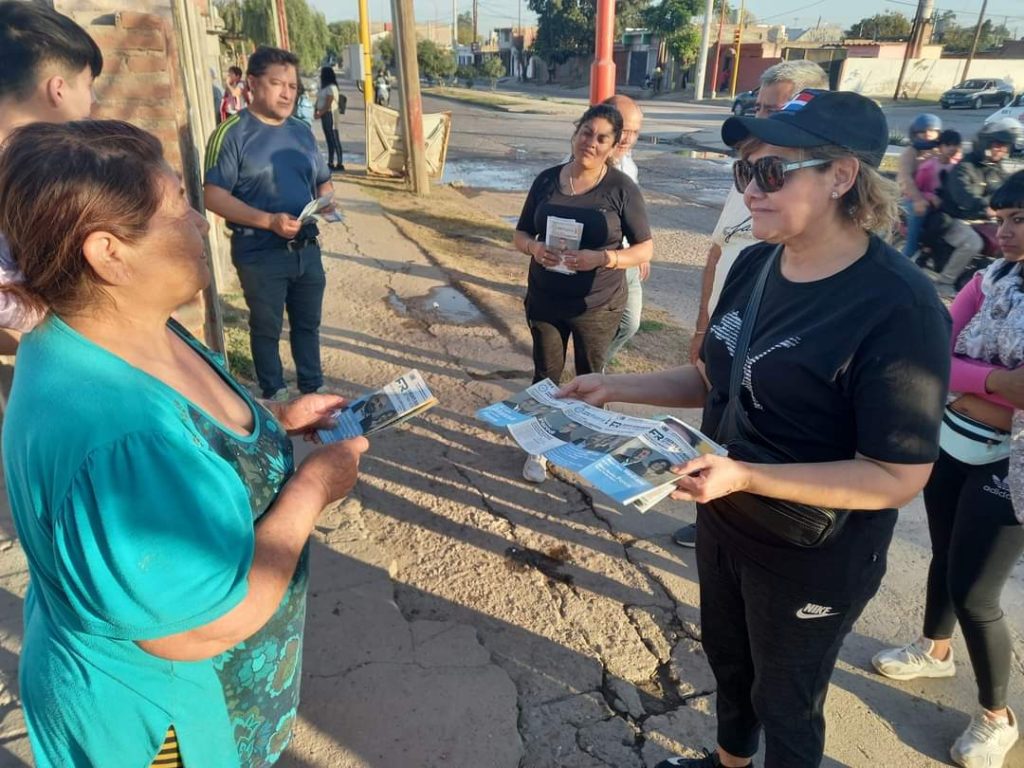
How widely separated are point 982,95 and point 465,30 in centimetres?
8021

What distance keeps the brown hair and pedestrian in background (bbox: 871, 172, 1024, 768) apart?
91.4 inches

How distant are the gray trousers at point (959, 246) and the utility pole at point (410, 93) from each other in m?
7.83

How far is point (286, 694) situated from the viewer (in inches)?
62.5

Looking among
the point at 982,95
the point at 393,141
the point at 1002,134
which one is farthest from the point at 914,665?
the point at 982,95

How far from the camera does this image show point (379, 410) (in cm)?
201

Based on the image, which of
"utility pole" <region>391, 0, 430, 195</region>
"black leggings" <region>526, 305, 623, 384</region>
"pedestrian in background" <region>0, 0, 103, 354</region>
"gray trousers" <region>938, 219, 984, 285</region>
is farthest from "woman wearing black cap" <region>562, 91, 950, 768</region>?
"utility pole" <region>391, 0, 430, 195</region>

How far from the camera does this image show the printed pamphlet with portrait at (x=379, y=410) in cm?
194

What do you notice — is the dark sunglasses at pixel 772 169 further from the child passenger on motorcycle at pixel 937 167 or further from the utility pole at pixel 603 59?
the child passenger on motorcycle at pixel 937 167

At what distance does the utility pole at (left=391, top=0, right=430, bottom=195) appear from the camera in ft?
34.3

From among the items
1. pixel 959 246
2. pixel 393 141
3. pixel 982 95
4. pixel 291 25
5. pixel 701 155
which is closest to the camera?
pixel 959 246

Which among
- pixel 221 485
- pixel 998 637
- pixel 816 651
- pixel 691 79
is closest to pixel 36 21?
pixel 221 485

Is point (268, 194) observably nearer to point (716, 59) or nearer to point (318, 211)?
point (318, 211)

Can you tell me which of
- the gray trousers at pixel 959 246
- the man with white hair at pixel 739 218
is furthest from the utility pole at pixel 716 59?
the man with white hair at pixel 739 218

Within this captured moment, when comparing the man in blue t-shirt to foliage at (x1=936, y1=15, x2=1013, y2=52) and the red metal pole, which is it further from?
foliage at (x1=936, y1=15, x2=1013, y2=52)
